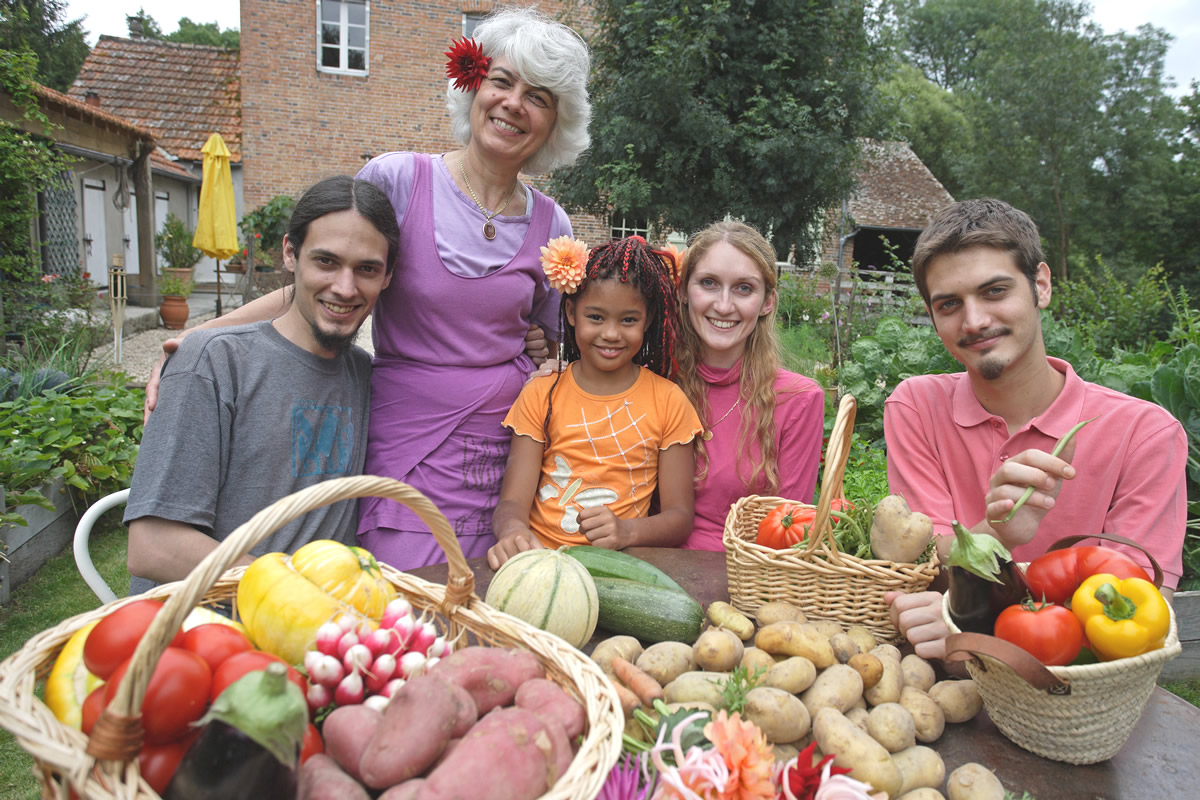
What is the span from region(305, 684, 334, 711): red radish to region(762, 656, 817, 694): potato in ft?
2.57

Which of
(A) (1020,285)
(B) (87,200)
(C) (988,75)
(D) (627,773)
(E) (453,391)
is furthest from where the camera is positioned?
(C) (988,75)

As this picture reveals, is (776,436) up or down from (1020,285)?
down

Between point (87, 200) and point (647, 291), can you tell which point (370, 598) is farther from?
point (87, 200)

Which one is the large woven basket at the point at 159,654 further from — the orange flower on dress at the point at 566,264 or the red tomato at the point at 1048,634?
the orange flower on dress at the point at 566,264

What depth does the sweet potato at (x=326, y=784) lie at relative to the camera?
3.22 ft

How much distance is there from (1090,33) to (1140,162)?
16.8 feet

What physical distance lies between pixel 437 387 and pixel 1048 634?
2014 mm

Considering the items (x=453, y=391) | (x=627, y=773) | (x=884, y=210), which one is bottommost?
(x=627, y=773)

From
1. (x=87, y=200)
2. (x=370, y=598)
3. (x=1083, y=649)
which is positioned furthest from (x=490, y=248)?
(x=87, y=200)

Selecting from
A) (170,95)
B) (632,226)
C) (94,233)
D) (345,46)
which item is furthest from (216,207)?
(170,95)

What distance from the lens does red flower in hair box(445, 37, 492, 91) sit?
8.87ft

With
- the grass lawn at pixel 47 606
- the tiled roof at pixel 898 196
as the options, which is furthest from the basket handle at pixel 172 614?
the tiled roof at pixel 898 196

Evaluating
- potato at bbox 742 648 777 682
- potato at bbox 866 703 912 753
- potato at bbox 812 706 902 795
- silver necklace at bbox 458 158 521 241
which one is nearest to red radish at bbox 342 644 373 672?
potato at bbox 742 648 777 682

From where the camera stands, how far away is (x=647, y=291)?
2.73m
